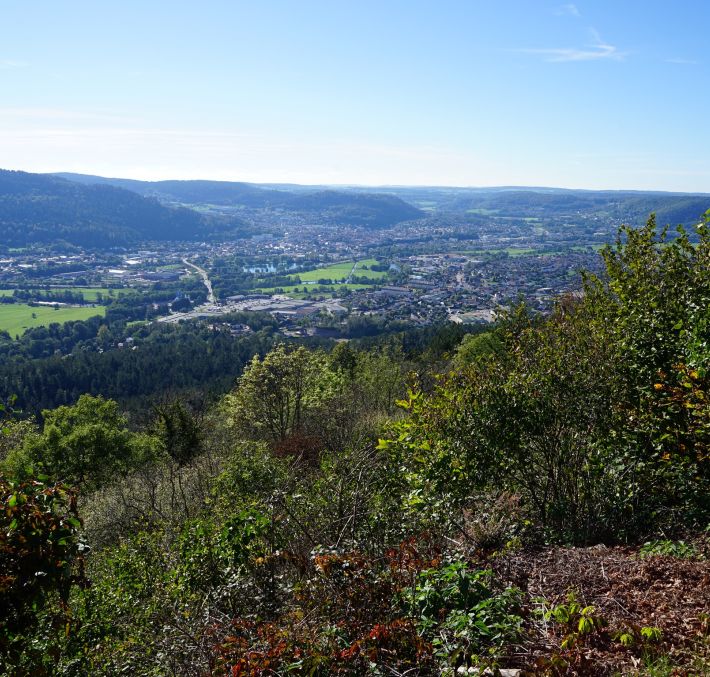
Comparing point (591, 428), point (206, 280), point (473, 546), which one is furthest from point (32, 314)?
point (591, 428)

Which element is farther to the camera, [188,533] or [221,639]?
[188,533]

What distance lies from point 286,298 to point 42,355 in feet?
183

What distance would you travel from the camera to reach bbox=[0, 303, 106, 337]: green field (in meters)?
100

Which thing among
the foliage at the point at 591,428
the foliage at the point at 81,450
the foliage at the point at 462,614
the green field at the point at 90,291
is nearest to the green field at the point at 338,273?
the green field at the point at 90,291

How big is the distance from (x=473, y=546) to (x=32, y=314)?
125 meters

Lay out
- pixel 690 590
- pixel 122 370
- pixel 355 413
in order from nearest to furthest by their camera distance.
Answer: pixel 690 590
pixel 355 413
pixel 122 370

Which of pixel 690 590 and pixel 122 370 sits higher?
pixel 690 590

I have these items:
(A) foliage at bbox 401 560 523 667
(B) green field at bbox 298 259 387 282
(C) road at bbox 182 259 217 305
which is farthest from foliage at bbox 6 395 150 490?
(B) green field at bbox 298 259 387 282

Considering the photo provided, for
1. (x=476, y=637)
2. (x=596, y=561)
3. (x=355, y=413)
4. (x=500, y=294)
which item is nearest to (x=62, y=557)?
(x=476, y=637)

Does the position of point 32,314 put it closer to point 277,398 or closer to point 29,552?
point 277,398

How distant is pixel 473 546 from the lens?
5.94 meters

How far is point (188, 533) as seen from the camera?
7082mm

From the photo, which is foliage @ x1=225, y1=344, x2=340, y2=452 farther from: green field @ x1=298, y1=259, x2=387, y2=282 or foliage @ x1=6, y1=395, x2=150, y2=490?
green field @ x1=298, y1=259, x2=387, y2=282

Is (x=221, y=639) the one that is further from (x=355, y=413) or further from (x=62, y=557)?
(x=355, y=413)
